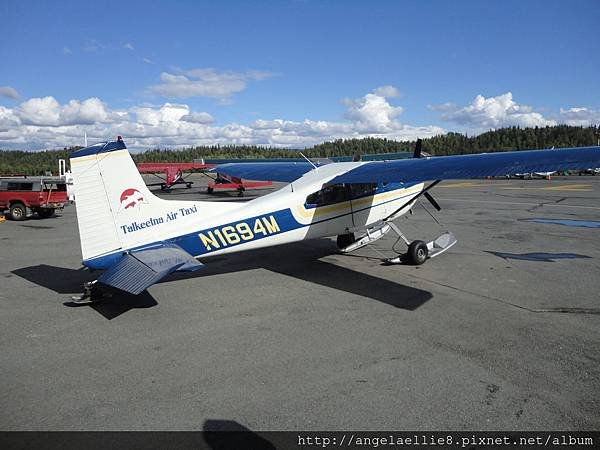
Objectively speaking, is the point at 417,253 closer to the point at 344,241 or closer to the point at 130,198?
the point at 344,241

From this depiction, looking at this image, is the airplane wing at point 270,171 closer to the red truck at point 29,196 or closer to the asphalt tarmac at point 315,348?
the asphalt tarmac at point 315,348

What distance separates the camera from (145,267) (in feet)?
18.8

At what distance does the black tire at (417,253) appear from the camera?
874 cm

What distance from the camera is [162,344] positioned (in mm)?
5180

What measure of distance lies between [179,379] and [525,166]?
6086mm

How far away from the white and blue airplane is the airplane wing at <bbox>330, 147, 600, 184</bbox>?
2 centimetres

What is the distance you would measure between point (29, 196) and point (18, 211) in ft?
2.89

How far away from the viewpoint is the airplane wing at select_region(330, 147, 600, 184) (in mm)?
6320

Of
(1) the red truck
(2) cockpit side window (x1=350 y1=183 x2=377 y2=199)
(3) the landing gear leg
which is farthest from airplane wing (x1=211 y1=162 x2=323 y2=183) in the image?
(1) the red truck

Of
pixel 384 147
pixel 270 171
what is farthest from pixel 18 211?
pixel 384 147

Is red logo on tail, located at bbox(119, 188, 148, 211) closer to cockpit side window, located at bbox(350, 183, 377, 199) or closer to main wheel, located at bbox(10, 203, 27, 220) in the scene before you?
cockpit side window, located at bbox(350, 183, 377, 199)

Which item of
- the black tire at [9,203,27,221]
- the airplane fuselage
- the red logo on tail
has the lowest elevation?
the black tire at [9,203,27,221]

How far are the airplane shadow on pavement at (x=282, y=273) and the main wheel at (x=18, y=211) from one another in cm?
1095

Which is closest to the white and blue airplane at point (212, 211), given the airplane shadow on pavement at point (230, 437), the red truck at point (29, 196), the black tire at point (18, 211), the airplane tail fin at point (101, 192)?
the airplane tail fin at point (101, 192)
